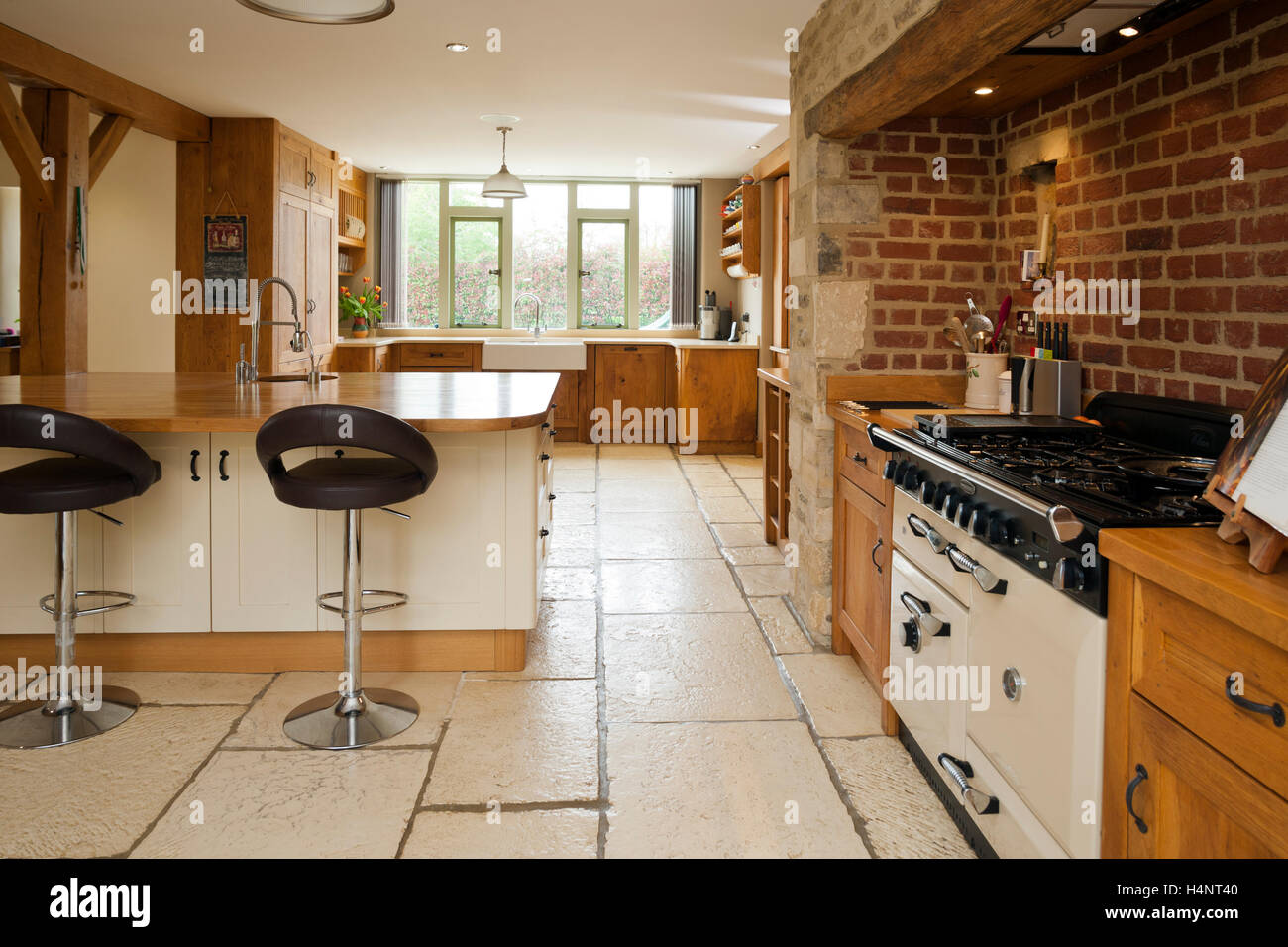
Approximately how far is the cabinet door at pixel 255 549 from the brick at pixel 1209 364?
2.61 m

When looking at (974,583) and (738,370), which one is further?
(738,370)

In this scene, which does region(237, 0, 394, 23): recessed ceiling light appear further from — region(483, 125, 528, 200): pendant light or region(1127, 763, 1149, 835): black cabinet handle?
region(483, 125, 528, 200): pendant light

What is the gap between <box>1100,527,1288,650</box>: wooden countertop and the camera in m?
1.19

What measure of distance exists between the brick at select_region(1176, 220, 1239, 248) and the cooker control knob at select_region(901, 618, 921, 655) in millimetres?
1186

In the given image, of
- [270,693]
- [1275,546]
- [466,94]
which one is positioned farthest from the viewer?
[466,94]

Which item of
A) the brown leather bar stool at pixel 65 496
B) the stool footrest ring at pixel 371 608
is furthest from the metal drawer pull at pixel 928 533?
the brown leather bar stool at pixel 65 496

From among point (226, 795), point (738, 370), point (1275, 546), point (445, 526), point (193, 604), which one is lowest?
point (226, 795)

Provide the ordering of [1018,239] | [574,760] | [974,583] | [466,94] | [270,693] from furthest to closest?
1. [466,94]
2. [1018,239]
3. [270,693]
4. [574,760]
5. [974,583]

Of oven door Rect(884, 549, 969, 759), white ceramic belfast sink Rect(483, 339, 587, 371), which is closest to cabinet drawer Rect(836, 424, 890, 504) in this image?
oven door Rect(884, 549, 969, 759)

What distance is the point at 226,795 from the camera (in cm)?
248

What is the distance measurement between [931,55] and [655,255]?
7335mm
